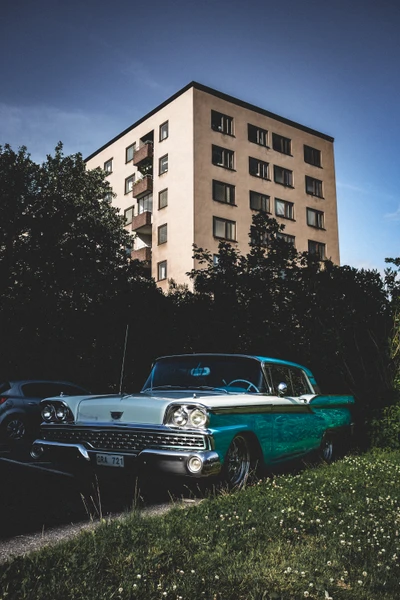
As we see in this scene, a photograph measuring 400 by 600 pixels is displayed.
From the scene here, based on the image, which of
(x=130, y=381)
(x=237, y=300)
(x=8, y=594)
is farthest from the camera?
(x=130, y=381)

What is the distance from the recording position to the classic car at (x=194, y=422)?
5.31 m

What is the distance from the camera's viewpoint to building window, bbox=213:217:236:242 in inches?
1337

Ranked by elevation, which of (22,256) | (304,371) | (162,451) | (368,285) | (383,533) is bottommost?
(383,533)

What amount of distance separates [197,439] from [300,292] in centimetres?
841

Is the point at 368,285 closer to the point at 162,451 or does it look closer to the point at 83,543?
the point at 162,451

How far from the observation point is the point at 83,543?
147 inches

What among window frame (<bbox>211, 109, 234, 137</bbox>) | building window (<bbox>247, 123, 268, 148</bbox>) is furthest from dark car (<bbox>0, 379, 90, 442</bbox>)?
building window (<bbox>247, 123, 268, 148</bbox>)

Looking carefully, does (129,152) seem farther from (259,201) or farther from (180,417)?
(180,417)

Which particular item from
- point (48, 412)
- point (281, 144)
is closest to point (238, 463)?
point (48, 412)

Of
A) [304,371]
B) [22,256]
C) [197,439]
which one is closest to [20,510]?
[197,439]

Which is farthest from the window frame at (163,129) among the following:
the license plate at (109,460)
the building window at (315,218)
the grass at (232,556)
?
the grass at (232,556)

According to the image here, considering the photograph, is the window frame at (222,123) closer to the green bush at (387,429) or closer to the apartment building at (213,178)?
the apartment building at (213,178)

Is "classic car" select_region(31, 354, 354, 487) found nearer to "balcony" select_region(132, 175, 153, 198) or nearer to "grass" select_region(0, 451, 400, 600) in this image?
"grass" select_region(0, 451, 400, 600)

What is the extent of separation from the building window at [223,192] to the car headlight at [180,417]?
29685 millimetres
